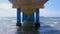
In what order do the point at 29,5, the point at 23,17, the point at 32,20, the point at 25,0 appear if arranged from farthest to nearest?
the point at 23,17 < the point at 32,20 < the point at 29,5 < the point at 25,0

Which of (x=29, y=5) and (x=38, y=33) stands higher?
(x=29, y=5)

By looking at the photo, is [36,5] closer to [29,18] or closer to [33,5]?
[33,5]

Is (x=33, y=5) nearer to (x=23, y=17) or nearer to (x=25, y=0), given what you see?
(x=25, y=0)

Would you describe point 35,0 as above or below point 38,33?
above

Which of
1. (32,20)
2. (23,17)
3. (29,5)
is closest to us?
(29,5)

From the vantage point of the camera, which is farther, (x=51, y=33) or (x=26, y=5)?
(x=26, y=5)

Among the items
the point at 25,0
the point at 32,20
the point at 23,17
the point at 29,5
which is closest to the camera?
the point at 25,0

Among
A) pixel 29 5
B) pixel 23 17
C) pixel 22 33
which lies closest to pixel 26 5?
pixel 29 5

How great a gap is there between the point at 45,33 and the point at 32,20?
7003mm

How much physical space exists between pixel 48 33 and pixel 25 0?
235 centimetres

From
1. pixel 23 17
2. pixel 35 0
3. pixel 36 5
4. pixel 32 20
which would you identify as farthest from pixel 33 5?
pixel 23 17

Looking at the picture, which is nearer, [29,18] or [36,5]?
[36,5]

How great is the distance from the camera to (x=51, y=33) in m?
9.89

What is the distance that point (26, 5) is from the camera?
36.4ft
